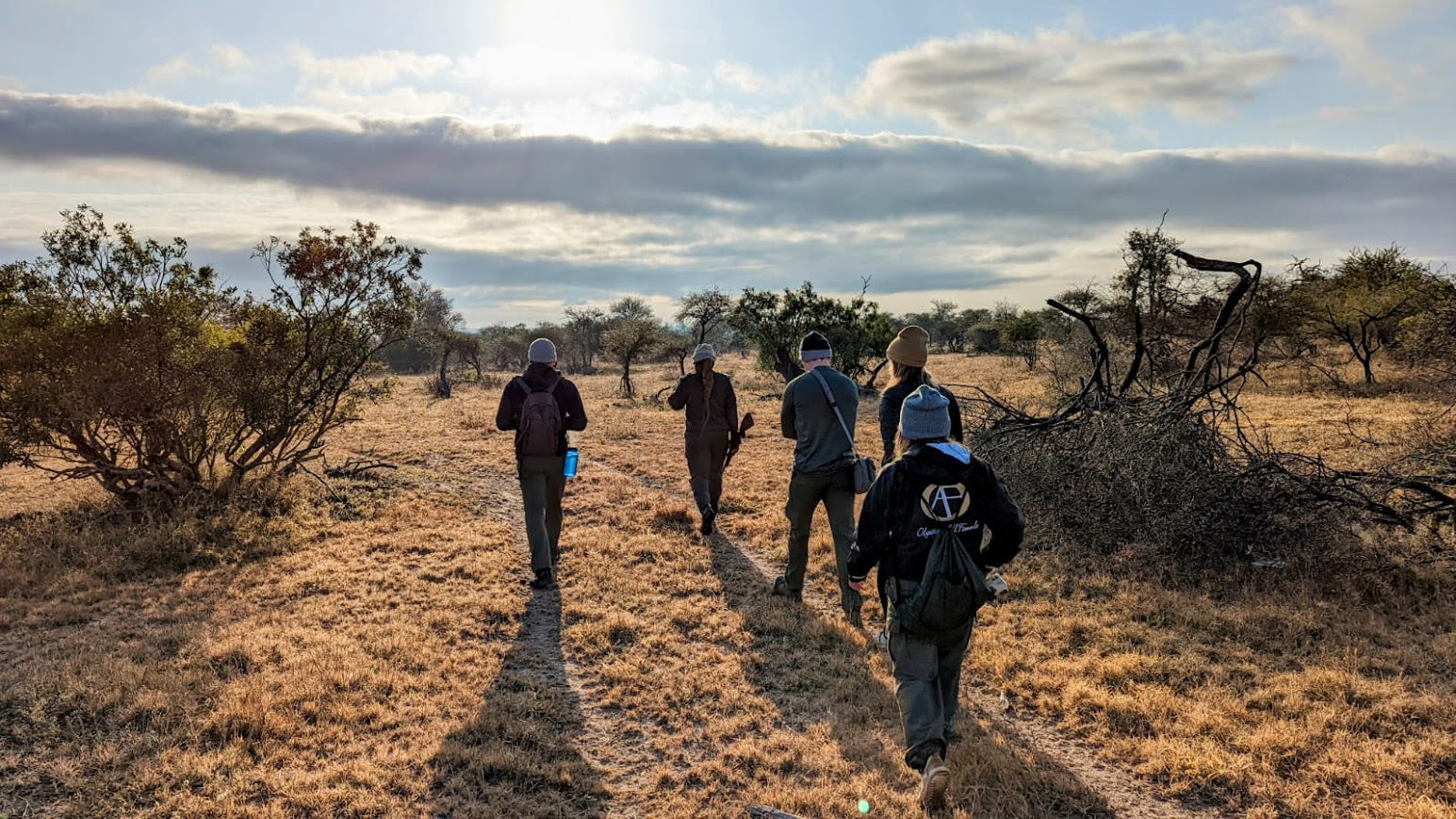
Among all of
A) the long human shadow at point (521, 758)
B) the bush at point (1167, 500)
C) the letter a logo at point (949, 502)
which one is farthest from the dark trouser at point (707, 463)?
the letter a logo at point (949, 502)

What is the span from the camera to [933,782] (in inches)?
119

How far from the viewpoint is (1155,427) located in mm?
6367

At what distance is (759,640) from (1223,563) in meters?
3.97

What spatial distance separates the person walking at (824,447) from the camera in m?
5.18

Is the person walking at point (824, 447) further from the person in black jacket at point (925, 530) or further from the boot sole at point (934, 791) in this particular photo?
the boot sole at point (934, 791)

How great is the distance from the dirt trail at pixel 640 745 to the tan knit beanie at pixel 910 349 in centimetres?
197

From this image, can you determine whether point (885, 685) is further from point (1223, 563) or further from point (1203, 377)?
point (1203, 377)

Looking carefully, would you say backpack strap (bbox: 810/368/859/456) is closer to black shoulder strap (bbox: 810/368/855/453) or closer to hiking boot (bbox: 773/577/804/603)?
black shoulder strap (bbox: 810/368/855/453)

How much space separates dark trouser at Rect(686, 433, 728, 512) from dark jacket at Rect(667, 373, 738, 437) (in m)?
0.07

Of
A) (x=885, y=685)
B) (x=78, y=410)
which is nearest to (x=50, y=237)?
(x=78, y=410)

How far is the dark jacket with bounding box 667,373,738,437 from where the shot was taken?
750 centimetres

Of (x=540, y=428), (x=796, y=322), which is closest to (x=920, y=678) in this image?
(x=540, y=428)

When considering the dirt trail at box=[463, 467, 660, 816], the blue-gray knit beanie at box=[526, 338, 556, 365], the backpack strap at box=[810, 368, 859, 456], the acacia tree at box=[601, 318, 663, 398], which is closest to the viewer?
the dirt trail at box=[463, 467, 660, 816]

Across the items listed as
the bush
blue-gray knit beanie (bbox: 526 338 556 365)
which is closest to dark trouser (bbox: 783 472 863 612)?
blue-gray knit beanie (bbox: 526 338 556 365)
